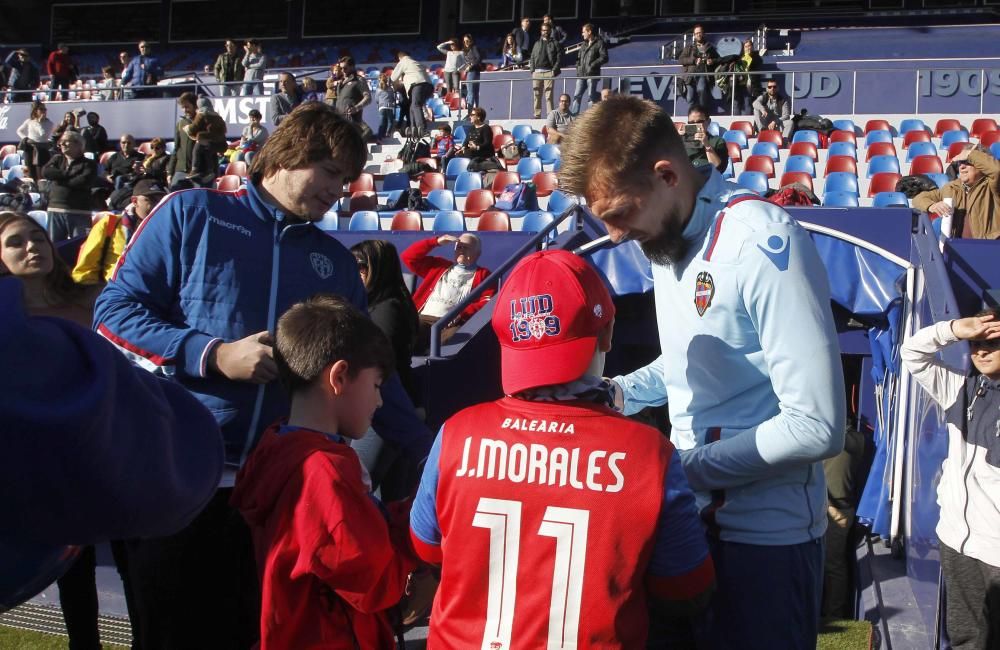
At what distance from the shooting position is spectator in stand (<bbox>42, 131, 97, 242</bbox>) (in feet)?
35.5

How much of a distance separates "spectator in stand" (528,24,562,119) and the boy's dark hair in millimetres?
13931

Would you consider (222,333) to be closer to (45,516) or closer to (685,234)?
(685,234)

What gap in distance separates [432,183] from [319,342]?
1119 centimetres

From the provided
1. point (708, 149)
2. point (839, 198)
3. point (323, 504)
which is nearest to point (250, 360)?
point (323, 504)

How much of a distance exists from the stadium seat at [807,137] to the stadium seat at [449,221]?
221 inches

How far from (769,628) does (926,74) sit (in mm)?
14579

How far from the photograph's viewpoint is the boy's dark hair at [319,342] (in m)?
2.14

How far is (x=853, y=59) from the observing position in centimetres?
1859

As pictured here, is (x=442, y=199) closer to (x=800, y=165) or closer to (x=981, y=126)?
(x=800, y=165)

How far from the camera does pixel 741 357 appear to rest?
1873 mm

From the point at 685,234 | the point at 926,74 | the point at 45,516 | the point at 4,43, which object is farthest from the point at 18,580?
the point at 4,43

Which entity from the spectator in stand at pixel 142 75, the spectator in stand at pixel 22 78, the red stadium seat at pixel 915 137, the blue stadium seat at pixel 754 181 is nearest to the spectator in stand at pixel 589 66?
the red stadium seat at pixel 915 137

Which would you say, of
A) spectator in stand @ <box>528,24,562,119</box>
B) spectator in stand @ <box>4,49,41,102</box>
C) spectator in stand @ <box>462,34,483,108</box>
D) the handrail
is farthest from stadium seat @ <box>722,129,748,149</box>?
spectator in stand @ <box>4,49,41,102</box>

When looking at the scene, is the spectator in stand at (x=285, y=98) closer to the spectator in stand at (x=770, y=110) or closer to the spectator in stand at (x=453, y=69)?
the spectator in stand at (x=453, y=69)
